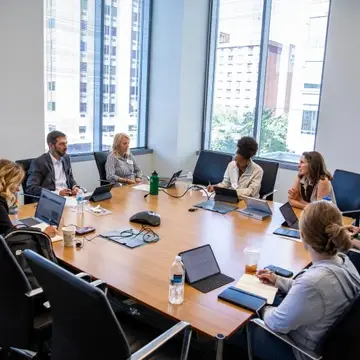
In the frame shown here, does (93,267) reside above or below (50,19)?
below

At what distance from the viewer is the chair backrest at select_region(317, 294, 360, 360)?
59.4 inches

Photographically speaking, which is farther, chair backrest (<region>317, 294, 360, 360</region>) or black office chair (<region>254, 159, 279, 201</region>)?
black office chair (<region>254, 159, 279, 201</region>)

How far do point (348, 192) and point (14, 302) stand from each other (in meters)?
3.16

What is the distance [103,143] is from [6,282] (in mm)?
3784

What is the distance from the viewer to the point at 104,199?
3.51 metres

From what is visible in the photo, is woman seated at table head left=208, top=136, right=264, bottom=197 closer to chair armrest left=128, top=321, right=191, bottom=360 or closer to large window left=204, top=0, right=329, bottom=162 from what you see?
large window left=204, top=0, right=329, bottom=162

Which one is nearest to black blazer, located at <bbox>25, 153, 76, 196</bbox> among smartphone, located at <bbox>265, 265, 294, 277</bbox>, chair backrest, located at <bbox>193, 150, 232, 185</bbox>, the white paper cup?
the white paper cup

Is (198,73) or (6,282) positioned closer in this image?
(6,282)

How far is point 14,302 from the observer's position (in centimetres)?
189

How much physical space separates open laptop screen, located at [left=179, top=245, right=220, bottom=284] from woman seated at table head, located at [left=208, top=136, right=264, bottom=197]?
1.69 metres

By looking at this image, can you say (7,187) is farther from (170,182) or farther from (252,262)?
(170,182)

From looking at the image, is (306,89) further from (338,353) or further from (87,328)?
(87,328)

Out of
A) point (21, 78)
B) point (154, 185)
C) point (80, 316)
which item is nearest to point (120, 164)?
point (154, 185)

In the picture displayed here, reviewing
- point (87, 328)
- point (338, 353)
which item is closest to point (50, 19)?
point (87, 328)
